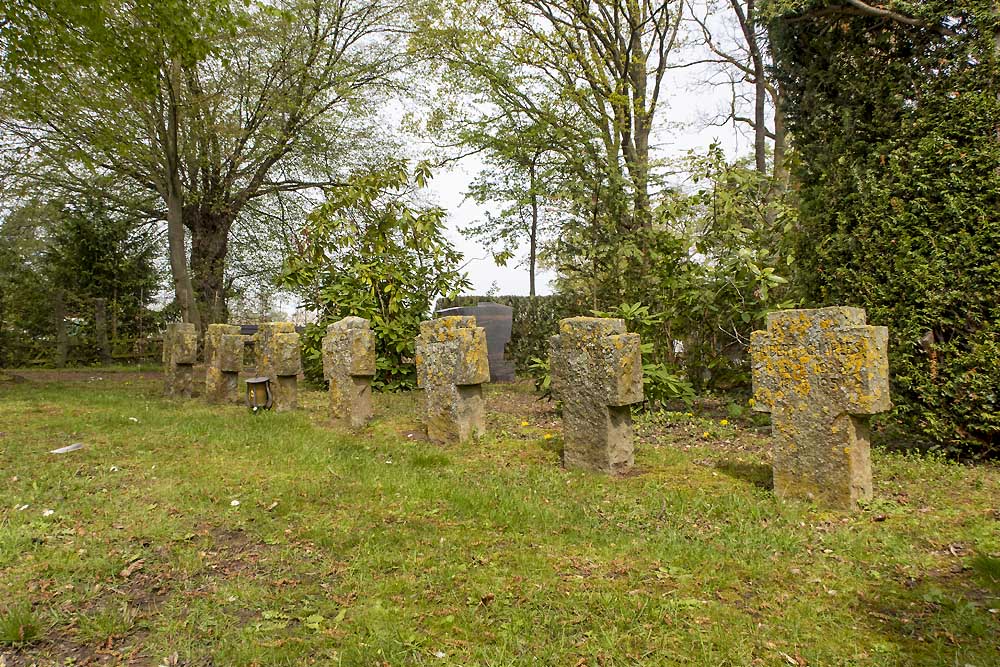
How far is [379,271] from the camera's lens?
12180 mm

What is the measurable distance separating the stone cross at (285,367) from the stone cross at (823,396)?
7.07m

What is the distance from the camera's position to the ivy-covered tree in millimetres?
5734

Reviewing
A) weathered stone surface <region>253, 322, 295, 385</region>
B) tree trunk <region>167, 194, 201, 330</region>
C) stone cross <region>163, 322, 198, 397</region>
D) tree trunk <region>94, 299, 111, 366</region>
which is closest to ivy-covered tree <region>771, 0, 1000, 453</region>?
weathered stone surface <region>253, 322, 295, 385</region>

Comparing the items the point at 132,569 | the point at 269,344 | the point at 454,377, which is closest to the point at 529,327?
the point at 269,344

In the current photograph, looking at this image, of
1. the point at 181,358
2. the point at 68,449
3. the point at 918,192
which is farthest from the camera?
the point at 181,358

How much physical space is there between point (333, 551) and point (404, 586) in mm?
798

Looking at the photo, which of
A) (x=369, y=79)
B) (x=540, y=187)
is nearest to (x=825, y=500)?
(x=540, y=187)

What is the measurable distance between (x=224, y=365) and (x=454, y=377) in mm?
5615

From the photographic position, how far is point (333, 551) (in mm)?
4262

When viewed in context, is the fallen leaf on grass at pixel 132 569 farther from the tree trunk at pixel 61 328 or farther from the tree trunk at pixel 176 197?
the tree trunk at pixel 61 328

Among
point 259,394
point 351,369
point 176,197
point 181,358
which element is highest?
point 176,197

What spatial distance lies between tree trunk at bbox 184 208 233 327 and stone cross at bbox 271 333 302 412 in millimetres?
11842

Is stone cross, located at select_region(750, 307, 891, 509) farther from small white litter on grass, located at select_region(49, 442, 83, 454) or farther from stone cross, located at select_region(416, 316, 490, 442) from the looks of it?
small white litter on grass, located at select_region(49, 442, 83, 454)

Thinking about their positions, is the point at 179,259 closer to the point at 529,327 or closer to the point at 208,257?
the point at 208,257
